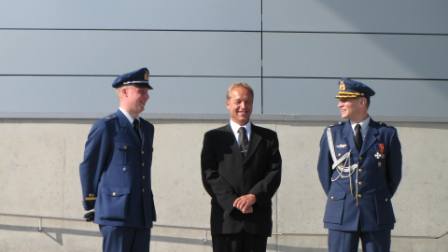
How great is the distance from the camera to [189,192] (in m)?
7.45

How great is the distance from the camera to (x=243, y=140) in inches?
202

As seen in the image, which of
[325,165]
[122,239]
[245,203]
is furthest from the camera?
[325,165]

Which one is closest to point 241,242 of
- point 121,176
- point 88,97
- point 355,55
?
point 121,176

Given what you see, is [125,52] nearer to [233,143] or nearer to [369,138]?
[233,143]

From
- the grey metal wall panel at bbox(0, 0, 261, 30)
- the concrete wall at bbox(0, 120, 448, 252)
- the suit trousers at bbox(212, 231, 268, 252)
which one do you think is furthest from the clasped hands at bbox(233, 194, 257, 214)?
the grey metal wall panel at bbox(0, 0, 261, 30)

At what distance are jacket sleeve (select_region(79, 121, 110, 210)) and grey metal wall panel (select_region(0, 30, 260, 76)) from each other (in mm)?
2746

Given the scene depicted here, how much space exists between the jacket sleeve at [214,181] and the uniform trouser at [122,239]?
1.83 ft

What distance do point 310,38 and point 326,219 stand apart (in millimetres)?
2814

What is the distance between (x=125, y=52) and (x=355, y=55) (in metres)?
2.23

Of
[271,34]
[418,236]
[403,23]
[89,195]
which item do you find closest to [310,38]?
[271,34]

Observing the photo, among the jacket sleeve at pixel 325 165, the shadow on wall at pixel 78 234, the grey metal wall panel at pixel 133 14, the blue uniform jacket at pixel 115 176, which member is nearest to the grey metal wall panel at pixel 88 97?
the grey metal wall panel at pixel 133 14

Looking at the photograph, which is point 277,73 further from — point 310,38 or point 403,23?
point 403,23

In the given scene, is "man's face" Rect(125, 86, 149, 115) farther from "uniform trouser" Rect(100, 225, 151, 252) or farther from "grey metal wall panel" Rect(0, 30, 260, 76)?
"grey metal wall panel" Rect(0, 30, 260, 76)

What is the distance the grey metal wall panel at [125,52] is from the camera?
7457mm
